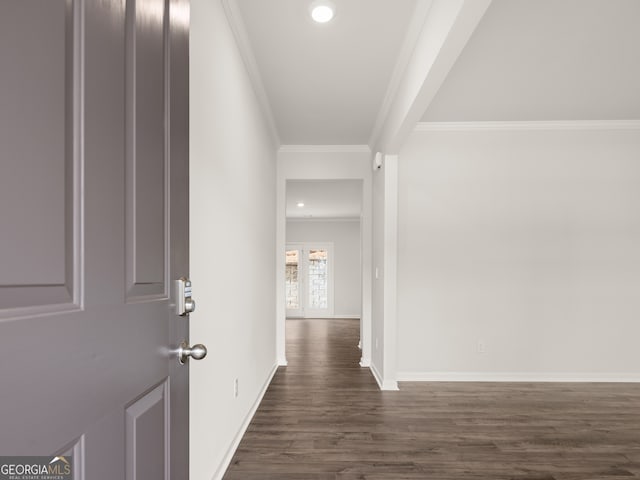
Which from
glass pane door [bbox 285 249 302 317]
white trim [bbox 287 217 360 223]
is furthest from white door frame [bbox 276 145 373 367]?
glass pane door [bbox 285 249 302 317]

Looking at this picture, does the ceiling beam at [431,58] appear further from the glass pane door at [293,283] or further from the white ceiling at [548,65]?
the glass pane door at [293,283]

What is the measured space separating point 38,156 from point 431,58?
7.18 ft

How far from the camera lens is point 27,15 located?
1.67 feet

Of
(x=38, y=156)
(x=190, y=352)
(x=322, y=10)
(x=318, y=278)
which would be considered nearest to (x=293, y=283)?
(x=318, y=278)

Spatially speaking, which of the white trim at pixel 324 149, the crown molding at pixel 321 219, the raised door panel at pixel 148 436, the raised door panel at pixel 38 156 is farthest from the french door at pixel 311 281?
the raised door panel at pixel 38 156

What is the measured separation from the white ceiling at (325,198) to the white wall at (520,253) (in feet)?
6.90

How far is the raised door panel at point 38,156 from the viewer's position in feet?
1.59

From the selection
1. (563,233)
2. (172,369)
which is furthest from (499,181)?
(172,369)

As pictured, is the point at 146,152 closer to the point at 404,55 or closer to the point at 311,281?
the point at 404,55

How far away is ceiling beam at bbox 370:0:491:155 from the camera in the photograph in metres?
1.82

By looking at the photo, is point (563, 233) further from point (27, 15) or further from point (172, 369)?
point (27, 15)

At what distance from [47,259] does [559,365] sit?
4804mm

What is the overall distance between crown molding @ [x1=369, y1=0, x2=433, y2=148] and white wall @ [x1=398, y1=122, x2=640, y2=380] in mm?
625

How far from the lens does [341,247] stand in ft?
35.1
